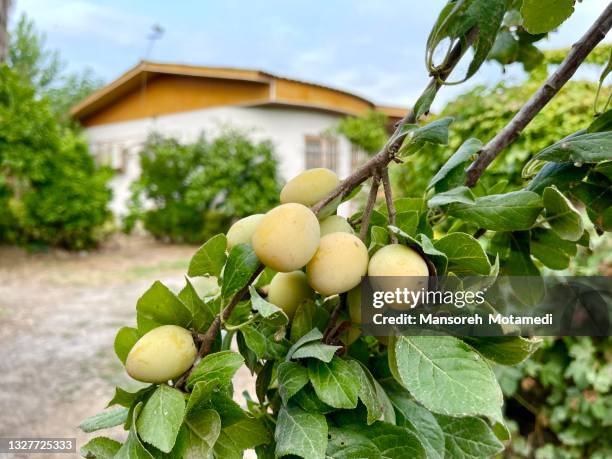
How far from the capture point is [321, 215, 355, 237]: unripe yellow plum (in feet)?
1.48

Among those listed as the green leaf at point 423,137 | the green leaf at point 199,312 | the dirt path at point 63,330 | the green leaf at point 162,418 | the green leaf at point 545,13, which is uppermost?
the green leaf at point 545,13

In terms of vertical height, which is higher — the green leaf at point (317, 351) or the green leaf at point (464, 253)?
the green leaf at point (464, 253)

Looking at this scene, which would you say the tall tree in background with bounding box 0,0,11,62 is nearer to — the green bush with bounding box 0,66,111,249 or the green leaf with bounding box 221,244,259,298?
the green bush with bounding box 0,66,111,249

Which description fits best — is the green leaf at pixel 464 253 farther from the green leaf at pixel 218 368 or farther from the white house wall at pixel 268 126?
the white house wall at pixel 268 126

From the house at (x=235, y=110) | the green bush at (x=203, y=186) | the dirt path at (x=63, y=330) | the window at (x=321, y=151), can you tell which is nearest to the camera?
the dirt path at (x=63, y=330)

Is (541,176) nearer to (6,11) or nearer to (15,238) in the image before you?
(6,11)

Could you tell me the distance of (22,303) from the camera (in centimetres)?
462

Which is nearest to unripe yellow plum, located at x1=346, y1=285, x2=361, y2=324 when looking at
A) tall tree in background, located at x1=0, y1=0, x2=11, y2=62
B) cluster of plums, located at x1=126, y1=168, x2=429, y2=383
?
cluster of plums, located at x1=126, y1=168, x2=429, y2=383

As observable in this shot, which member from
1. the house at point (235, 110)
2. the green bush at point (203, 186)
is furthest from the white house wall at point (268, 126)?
the green bush at point (203, 186)

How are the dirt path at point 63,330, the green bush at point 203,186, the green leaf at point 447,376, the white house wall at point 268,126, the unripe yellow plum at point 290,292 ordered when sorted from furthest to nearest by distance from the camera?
the white house wall at point 268,126 < the green bush at point 203,186 < the dirt path at point 63,330 < the unripe yellow plum at point 290,292 < the green leaf at point 447,376

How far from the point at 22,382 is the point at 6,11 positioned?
11.9ft

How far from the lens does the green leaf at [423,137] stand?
0.45 metres

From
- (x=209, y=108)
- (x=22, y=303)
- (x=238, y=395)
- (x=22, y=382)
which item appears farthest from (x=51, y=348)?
(x=209, y=108)

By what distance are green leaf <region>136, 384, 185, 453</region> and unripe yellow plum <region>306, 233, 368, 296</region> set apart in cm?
14
